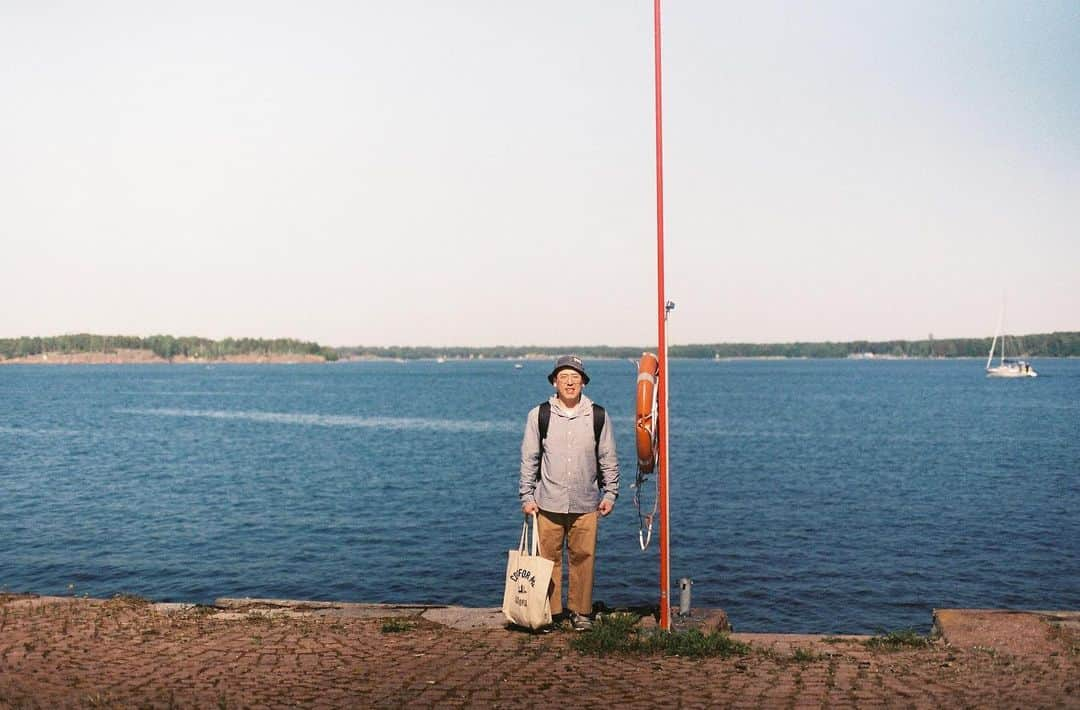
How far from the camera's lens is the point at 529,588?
8.94 metres

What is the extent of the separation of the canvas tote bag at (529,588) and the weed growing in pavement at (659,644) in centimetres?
45

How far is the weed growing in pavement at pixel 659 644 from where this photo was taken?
841 centimetres

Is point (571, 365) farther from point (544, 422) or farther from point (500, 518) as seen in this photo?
point (500, 518)

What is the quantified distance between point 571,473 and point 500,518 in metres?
17.3

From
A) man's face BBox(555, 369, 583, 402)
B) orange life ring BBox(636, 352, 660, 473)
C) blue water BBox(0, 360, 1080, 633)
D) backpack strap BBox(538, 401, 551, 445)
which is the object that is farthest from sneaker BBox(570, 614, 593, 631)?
blue water BBox(0, 360, 1080, 633)

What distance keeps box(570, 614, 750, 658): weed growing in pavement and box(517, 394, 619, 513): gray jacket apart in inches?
47.3

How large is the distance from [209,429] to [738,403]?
1883 inches

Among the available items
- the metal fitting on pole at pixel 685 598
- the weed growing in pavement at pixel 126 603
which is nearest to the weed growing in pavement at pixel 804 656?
the metal fitting on pole at pixel 685 598

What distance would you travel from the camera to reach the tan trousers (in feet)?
30.0

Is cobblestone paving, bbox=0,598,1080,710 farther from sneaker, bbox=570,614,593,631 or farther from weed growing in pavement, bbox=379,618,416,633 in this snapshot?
sneaker, bbox=570,614,593,631

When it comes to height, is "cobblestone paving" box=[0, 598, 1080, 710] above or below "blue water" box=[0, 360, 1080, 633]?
above

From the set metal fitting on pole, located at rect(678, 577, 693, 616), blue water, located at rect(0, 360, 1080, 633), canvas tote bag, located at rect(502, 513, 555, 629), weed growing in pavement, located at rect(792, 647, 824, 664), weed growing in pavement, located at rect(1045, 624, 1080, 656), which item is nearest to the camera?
weed growing in pavement, located at rect(792, 647, 824, 664)

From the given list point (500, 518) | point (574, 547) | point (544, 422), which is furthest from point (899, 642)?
point (500, 518)

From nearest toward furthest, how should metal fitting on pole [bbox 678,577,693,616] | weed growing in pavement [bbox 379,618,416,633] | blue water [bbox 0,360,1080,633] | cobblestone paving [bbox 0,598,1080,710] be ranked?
cobblestone paving [bbox 0,598,1080,710] < weed growing in pavement [bbox 379,618,416,633] < metal fitting on pole [bbox 678,577,693,616] < blue water [bbox 0,360,1080,633]
